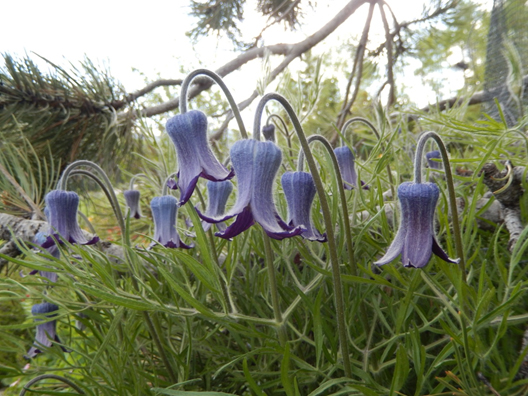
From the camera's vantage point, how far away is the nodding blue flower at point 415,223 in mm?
560

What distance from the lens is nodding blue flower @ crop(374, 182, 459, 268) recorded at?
56 cm

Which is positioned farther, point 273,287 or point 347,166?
point 347,166

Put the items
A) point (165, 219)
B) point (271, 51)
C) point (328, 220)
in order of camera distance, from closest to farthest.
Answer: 1. point (328, 220)
2. point (165, 219)
3. point (271, 51)

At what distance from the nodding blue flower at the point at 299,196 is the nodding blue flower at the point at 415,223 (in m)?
0.12

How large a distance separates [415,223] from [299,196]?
178mm

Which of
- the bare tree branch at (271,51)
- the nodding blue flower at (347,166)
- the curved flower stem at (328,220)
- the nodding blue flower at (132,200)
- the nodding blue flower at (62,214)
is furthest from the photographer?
the bare tree branch at (271,51)

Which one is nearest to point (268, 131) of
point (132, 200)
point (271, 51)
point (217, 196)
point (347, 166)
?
point (347, 166)

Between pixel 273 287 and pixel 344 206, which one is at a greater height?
pixel 344 206

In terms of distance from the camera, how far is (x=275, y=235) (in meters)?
0.51

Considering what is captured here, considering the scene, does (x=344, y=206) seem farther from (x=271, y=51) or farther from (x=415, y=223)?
(x=271, y=51)

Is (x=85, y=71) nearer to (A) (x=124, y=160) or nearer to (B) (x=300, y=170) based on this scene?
(A) (x=124, y=160)

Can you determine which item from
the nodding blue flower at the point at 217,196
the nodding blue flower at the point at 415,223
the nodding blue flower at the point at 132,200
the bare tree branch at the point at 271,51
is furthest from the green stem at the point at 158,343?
A: the bare tree branch at the point at 271,51

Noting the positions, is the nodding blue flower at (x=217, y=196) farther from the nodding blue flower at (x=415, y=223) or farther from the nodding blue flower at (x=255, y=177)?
the nodding blue flower at (x=415, y=223)

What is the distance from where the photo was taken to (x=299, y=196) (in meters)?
0.63
